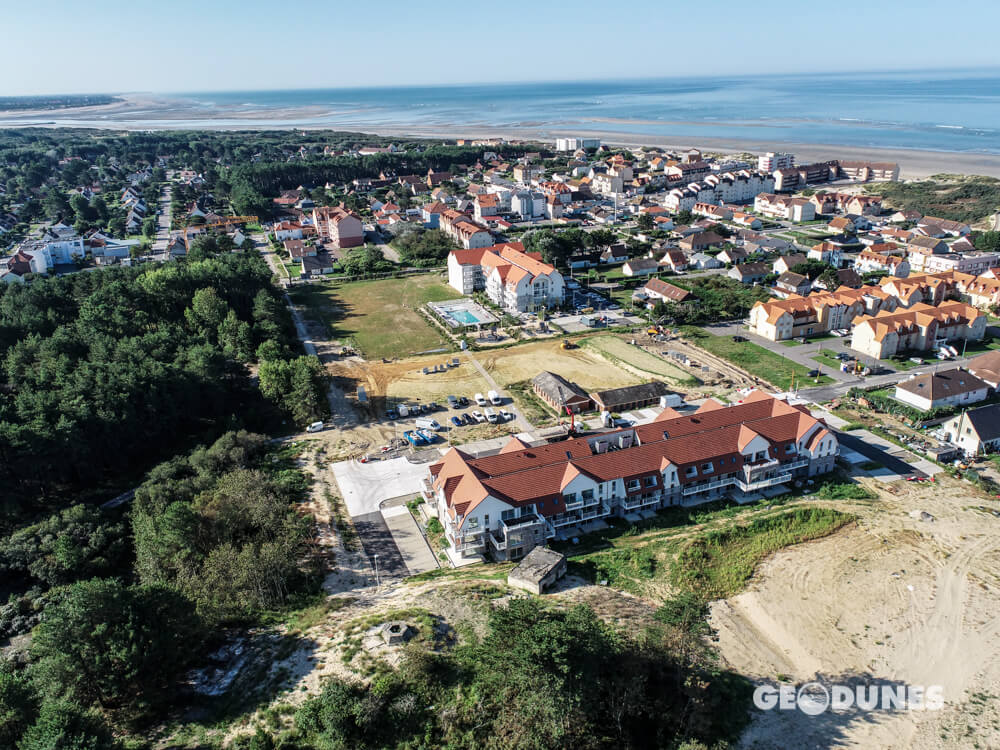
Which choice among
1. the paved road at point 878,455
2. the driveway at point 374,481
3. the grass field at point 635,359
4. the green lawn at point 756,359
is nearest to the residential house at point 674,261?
the green lawn at point 756,359

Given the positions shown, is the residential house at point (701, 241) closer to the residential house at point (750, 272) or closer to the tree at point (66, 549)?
the residential house at point (750, 272)

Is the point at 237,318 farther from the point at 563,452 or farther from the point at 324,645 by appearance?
the point at 324,645

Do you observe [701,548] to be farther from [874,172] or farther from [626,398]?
[874,172]

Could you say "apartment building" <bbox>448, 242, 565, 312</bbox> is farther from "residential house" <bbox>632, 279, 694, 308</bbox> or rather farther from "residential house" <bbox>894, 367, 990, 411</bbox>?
"residential house" <bbox>894, 367, 990, 411</bbox>

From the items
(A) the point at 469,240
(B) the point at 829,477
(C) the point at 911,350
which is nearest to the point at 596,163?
(A) the point at 469,240

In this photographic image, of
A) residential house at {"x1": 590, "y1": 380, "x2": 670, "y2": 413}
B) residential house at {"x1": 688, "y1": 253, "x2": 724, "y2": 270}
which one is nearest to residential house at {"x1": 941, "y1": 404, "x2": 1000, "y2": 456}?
residential house at {"x1": 590, "y1": 380, "x2": 670, "y2": 413}

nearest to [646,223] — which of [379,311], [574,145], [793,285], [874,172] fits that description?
[793,285]
